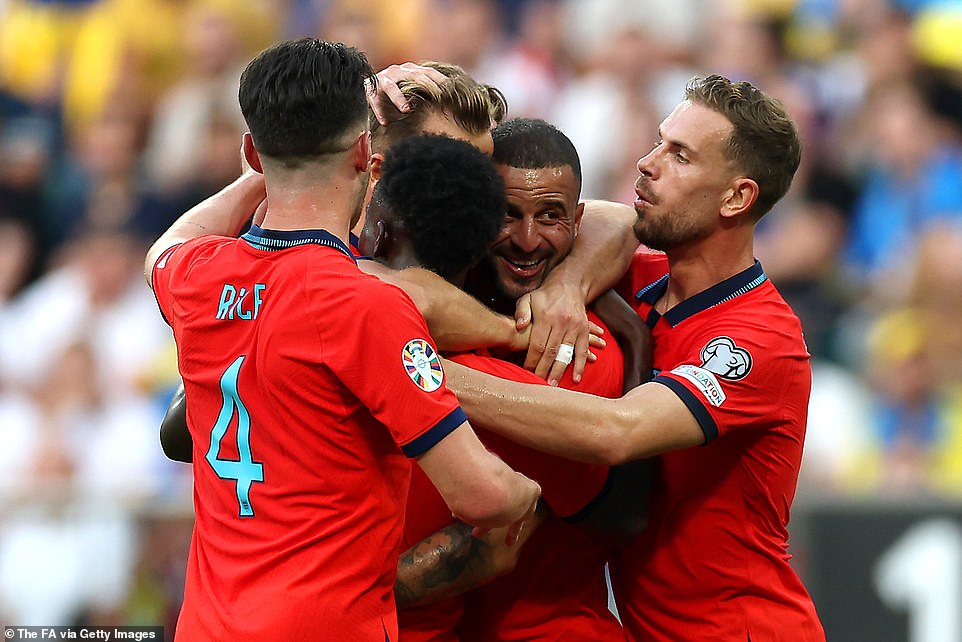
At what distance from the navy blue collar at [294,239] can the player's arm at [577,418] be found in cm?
55

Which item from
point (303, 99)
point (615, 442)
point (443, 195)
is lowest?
point (615, 442)

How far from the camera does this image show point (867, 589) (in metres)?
6.69

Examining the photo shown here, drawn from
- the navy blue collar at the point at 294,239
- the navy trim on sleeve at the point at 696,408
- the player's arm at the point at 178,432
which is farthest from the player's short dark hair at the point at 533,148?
the player's arm at the point at 178,432

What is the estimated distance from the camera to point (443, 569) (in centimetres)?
370

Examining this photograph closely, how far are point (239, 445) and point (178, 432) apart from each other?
2.55ft

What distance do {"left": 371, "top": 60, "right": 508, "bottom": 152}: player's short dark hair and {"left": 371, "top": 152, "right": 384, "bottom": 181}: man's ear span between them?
0.19 metres

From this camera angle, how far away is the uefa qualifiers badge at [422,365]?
3.12 m

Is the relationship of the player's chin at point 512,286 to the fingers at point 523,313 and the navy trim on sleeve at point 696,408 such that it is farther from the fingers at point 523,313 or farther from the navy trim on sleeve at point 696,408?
the navy trim on sleeve at point 696,408

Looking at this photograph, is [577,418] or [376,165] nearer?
[577,418]

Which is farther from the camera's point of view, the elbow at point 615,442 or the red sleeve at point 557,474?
the red sleeve at point 557,474

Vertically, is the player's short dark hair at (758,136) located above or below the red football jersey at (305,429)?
above

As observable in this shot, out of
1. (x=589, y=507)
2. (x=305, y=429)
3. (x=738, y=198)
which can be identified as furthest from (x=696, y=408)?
(x=305, y=429)

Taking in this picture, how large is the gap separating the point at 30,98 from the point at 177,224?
818 centimetres

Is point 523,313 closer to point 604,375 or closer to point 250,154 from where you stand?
point 604,375
